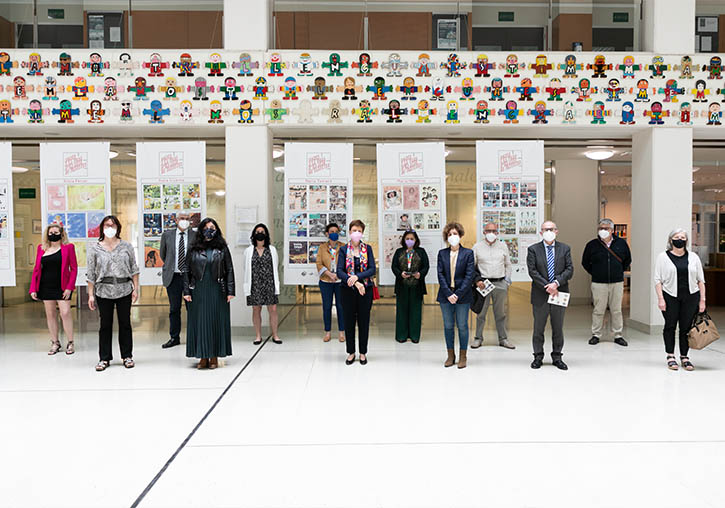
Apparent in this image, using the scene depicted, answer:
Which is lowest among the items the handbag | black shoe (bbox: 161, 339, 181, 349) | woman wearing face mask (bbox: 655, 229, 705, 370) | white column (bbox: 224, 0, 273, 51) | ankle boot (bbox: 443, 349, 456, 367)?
black shoe (bbox: 161, 339, 181, 349)

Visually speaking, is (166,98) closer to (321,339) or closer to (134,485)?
→ (321,339)

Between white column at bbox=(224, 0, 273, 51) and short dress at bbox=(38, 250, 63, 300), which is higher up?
white column at bbox=(224, 0, 273, 51)

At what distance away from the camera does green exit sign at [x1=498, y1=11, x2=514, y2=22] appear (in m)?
8.48

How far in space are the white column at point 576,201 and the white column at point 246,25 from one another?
7175 mm

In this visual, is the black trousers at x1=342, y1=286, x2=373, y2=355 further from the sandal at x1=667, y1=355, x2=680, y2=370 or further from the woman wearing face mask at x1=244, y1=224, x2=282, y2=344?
the sandal at x1=667, y1=355, x2=680, y2=370

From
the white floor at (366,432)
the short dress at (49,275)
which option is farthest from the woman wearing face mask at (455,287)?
the short dress at (49,275)

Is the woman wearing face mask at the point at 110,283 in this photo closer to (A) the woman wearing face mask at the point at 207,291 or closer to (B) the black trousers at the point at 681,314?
(A) the woman wearing face mask at the point at 207,291

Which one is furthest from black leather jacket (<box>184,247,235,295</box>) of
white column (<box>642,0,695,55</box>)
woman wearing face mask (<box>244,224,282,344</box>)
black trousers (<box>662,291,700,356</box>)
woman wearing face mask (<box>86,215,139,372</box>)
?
white column (<box>642,0,695,55</box>)

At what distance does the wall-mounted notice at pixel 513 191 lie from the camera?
26.1 ft

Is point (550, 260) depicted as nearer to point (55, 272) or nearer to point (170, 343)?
point (170, 343)

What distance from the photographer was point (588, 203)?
39.5ft

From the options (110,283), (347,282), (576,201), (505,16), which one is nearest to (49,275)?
(110,283)

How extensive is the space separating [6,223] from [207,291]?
12.7ft

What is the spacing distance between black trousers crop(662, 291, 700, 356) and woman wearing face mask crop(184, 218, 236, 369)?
5.04 metres
